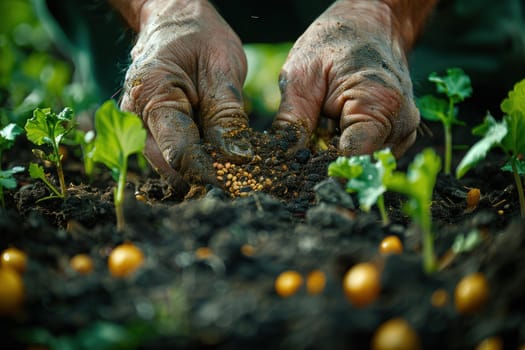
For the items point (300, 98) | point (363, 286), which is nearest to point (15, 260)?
point (363, 286)

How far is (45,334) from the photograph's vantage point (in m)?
1.08

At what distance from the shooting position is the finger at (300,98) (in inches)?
87.7

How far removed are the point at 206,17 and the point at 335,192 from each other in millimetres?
1183

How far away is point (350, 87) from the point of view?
229 centimetres

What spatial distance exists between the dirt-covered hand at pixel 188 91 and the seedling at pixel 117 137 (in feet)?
1.66

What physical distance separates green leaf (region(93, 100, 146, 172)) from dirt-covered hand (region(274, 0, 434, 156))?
0.80 metres

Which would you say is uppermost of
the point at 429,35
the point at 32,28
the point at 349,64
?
the point at 349,64

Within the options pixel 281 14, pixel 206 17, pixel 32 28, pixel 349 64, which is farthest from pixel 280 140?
pixel 32 28

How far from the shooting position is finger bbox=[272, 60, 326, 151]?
2229 millimetres

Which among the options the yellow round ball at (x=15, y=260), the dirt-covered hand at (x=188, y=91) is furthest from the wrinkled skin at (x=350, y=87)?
the yellow round ball at (x=15, y=260)

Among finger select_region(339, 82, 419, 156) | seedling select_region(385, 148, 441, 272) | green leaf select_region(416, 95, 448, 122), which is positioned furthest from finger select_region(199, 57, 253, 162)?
green leaf select_region(416, 95, 448, 122)

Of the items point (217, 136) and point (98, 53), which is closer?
point (217, 136)

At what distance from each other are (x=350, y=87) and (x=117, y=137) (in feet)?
3.54

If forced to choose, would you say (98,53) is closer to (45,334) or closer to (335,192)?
(335,192)
